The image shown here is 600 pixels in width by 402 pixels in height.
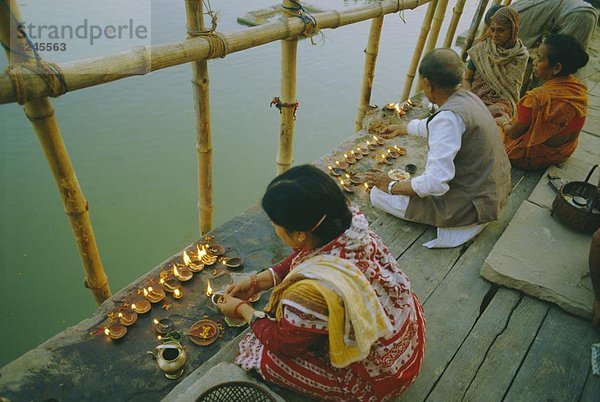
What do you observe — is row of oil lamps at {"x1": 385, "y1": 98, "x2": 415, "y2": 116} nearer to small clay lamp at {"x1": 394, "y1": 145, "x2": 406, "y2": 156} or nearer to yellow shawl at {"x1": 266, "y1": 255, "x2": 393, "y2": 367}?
small clay lamp at {"x1": 394, "y1": 145, "x2": 406, "y2": 156}

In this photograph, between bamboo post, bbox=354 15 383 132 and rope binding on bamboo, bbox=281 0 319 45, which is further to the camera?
bamboo post, bbox=354 15 383 132

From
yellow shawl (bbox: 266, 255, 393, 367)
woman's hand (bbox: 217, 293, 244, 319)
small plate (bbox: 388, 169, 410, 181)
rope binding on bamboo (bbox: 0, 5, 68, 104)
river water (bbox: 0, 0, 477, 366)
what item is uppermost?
rope binding on bamboo (bbox: 0, 5, 68, 104)

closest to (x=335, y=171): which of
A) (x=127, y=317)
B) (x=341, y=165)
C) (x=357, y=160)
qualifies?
(x=341, y=165)

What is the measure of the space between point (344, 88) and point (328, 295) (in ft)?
25.5

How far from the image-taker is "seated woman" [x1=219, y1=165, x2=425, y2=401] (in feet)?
5.00

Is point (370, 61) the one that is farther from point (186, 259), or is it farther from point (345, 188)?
point (186, 259)

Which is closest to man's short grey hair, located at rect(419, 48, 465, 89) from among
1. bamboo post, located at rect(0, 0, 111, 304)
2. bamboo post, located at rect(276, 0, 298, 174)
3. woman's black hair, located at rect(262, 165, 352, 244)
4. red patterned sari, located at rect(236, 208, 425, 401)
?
bamboo post, located at rect(276, 0, 298, 174)

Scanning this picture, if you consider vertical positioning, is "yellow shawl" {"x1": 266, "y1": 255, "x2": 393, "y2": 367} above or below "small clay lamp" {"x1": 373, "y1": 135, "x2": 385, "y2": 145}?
above

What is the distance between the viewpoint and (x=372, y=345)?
171 centimetres

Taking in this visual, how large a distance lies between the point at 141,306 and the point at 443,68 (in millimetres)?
2658

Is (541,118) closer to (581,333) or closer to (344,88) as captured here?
(581,333)

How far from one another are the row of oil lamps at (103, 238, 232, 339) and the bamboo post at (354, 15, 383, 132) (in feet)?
10.4

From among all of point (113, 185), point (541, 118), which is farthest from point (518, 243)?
point (113, 185)

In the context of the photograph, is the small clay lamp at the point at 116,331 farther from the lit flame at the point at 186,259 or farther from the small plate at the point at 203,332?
the lit flame at the point at 186,259
